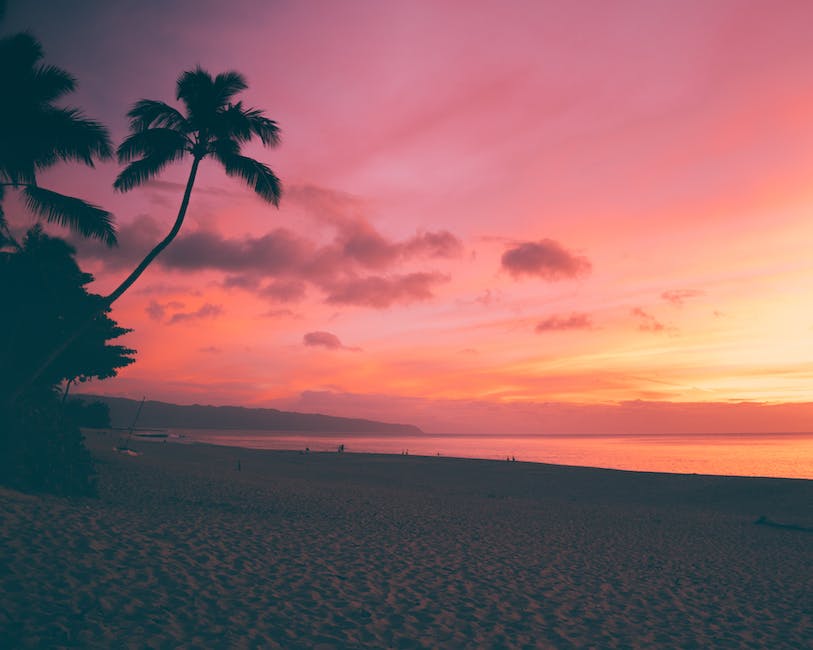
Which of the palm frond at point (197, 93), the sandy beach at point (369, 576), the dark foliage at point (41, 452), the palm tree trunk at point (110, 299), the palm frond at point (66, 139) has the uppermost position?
the palm frond at point (197, 93)

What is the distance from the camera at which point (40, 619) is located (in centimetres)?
664

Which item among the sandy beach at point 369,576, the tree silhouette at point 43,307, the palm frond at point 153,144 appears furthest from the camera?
the tree silhouette at point 43,307

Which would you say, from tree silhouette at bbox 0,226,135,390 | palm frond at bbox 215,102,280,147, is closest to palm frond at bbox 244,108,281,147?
palm frond at bbox 215,102,280,147

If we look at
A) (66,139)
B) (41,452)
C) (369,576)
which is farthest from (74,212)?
(369,576)

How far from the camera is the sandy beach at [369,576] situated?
7242 mm

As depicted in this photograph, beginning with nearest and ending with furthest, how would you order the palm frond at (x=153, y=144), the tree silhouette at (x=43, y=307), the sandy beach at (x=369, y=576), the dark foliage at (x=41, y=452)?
1. the sandy beach at (x=369, y=576)
2. the dark foliage at (x=41, y=452)
3. the palm frond at (x=153, y=144)
4. the tree silhouette at (x=43, y=307)

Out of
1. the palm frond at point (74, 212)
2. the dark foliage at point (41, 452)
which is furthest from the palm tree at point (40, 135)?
the dark foliage at point (41, 452)

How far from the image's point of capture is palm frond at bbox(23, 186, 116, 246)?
1691 centimetres

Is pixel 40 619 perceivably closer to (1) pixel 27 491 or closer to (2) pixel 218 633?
(2) pixel 218 633

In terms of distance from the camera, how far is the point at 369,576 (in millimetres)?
10102

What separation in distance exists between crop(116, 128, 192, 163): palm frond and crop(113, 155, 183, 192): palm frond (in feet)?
0.77

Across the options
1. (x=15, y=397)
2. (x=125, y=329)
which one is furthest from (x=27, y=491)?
(x=125, y=329)

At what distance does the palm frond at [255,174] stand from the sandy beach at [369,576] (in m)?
11.9

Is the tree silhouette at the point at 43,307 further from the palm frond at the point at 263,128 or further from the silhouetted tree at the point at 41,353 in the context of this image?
the palm frond at the point at 263,128
